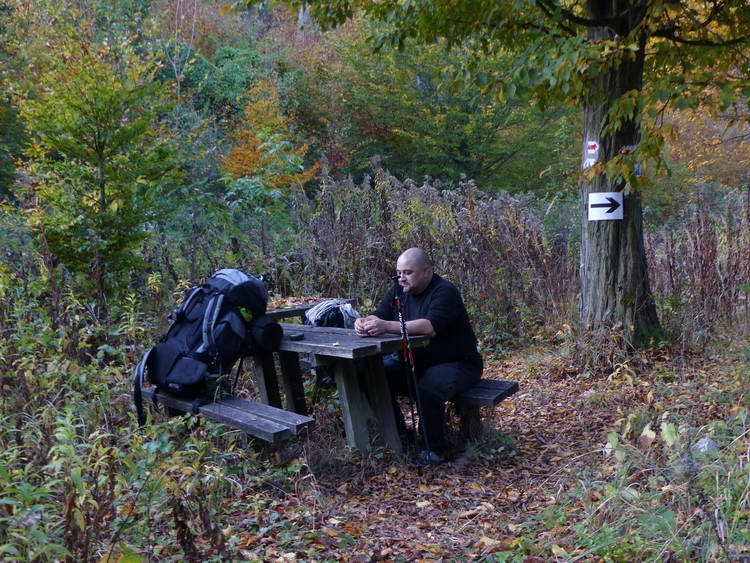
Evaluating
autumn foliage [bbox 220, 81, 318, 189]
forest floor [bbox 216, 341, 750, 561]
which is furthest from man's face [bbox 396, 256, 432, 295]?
autumn foliage [bbox 220, 81, 318, 189]

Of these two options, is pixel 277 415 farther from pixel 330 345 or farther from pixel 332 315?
pixel 332 315

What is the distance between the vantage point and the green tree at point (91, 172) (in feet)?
21.8

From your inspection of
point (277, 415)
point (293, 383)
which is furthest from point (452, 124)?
point (277, 415)

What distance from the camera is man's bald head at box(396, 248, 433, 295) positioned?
5.12 meters

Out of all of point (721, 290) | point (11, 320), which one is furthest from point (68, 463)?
point (721, 290)

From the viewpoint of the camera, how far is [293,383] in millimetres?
5434

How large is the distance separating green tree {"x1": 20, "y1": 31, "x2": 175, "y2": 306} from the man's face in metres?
2.89

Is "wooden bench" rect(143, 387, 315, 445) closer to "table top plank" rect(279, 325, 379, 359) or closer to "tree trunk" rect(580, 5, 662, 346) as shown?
"table top plank" rect(279, 325, 379, 359)

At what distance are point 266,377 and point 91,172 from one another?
309cm

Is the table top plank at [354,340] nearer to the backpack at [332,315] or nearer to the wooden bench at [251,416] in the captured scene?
the backpack at [332,315]

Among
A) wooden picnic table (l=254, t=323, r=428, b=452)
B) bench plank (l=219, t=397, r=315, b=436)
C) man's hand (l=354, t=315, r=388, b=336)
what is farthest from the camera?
man's hand (l=354, t=315, r=388, b=336)

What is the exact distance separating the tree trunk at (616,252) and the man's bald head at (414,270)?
2078 millimetres

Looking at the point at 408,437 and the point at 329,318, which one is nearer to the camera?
the point at 408,437

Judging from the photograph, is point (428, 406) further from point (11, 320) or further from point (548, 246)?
point (548, 246)
